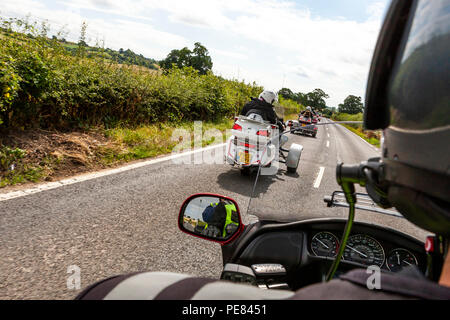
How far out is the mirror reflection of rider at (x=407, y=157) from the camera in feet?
1.89

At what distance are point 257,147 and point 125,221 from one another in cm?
192

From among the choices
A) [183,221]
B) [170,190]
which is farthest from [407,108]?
[170,190]

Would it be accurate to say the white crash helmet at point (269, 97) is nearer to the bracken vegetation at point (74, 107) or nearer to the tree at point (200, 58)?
the bracken vegetation at point (74, 107)

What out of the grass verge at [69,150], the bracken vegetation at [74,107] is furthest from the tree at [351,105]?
the grass verge at [69,150]

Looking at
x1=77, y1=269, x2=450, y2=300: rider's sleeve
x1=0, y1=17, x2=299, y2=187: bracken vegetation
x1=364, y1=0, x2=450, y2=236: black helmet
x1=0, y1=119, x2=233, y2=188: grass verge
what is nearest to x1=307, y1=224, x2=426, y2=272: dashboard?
x1=364, y1=0, x2=450, y2=236: black helmet

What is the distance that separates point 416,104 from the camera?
0.72 meters

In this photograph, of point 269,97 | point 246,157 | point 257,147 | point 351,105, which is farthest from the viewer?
point 269,97

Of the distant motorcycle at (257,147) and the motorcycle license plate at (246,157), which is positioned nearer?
the distant motorcycle at (257,147)

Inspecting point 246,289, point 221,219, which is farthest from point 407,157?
point 221,219

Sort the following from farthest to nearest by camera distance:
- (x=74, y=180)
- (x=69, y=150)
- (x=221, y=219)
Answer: (x=69, y=150), (x=74, y=180), (x=221, y=219)

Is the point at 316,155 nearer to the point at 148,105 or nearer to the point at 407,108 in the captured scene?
the point at 407,108

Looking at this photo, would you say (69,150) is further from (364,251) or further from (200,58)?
(200,58)

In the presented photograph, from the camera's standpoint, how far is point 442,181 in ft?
2.03
